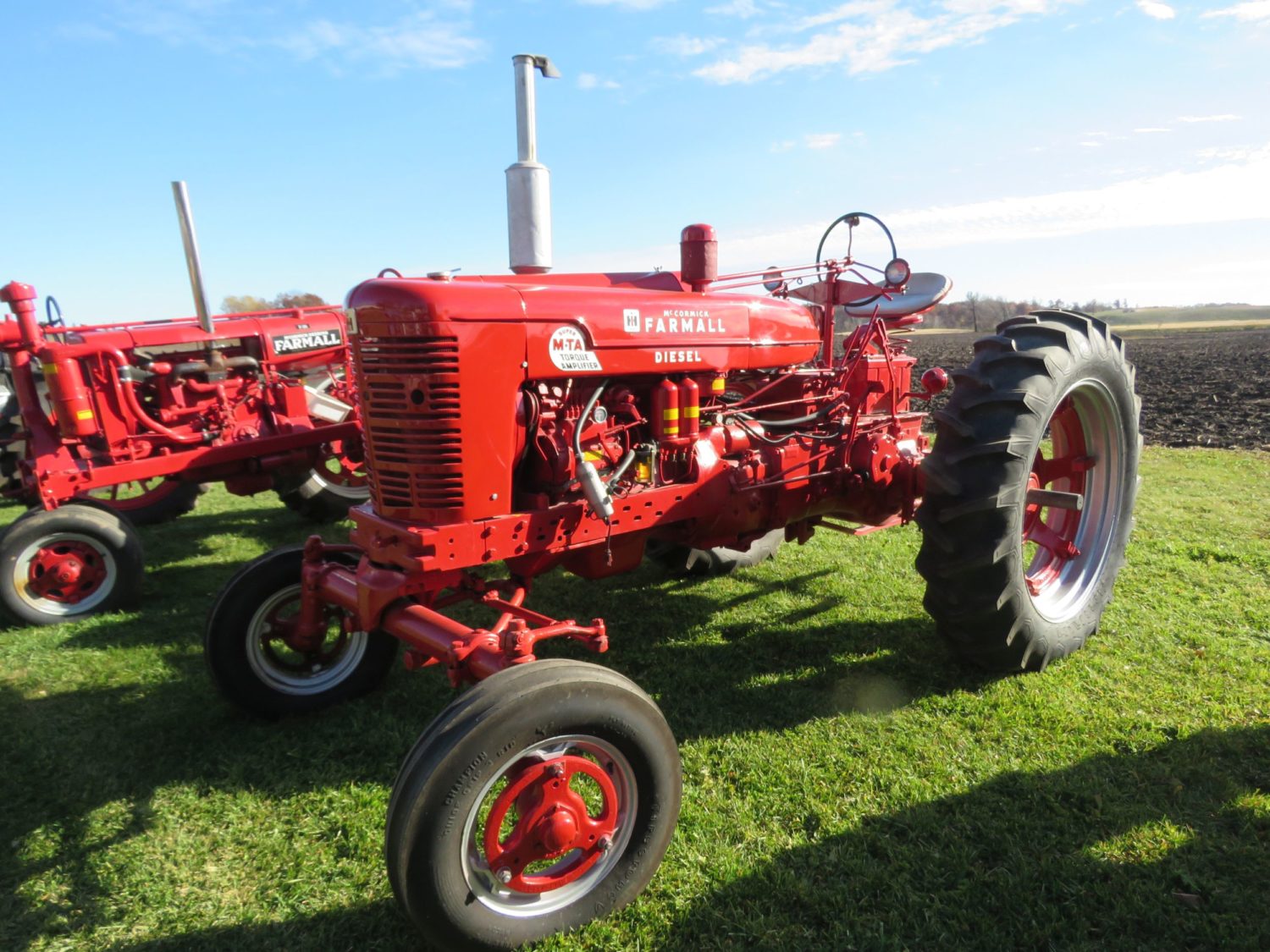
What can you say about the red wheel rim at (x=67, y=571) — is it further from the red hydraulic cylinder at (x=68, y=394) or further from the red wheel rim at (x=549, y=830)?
the red wheel rim at (x=549, y=830)

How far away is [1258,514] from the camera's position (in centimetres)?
568

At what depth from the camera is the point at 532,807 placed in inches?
81.0

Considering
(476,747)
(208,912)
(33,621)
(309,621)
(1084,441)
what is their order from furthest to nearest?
1. (33,621)
2. (1084,441)
3. (309,621)
4. (208,912)
5. (476,747)

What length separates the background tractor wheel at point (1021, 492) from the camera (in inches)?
119

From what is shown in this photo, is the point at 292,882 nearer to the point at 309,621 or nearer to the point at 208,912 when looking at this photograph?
the point at 208,912

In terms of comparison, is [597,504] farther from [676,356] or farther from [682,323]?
[682,323]

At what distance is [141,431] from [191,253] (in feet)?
4.12

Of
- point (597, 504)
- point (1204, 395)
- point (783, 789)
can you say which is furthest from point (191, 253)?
point (1204, 395)

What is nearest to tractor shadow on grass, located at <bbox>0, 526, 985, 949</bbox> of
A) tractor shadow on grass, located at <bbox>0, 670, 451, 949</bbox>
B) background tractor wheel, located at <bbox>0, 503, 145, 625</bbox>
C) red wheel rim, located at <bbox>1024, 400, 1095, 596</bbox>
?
tractor shadow on grass, located at <bbox>0, 670, 451, 949</bbox>

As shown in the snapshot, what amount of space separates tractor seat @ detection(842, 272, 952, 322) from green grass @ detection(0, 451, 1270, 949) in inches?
61.2

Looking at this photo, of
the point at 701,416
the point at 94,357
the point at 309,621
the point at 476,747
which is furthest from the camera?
the point at 94,357

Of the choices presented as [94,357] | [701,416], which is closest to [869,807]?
[701,416]

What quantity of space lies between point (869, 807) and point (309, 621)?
84.1 inches

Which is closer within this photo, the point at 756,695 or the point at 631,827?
the point at 631,827
